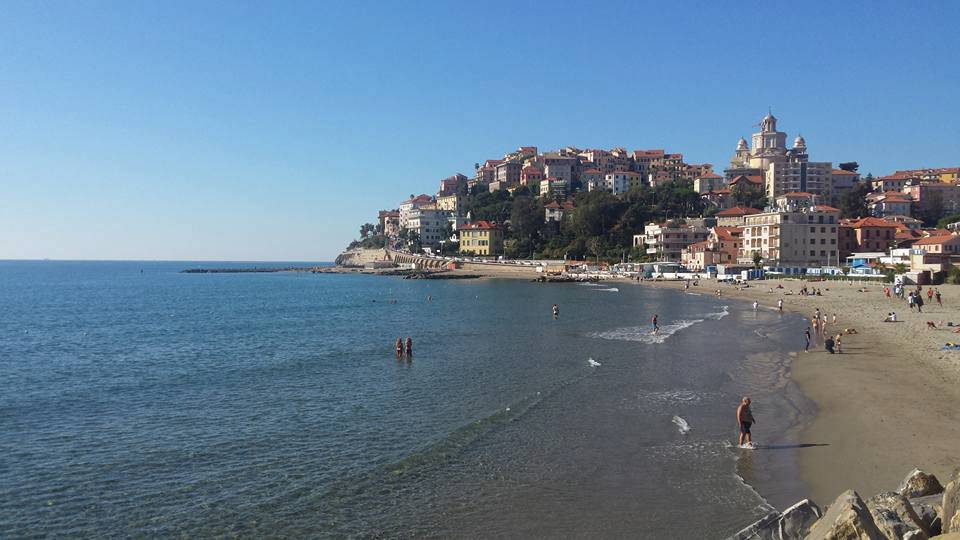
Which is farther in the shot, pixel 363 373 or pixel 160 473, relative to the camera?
pixel 363 373

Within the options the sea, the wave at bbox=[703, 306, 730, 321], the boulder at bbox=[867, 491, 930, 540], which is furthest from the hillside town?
the boulder at bbox=[867, 491, 930, 540]

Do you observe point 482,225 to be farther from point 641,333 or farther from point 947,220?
point 641,333

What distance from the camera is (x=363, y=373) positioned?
27.2 m

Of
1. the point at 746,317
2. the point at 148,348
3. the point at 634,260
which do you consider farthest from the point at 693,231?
the point at 148,348

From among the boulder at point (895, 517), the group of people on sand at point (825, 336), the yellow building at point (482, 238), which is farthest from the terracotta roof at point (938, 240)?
the yellow building at point (482, 238)

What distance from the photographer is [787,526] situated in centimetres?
938

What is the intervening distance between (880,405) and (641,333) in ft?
64.9

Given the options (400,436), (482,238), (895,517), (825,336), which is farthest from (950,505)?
(482,238)

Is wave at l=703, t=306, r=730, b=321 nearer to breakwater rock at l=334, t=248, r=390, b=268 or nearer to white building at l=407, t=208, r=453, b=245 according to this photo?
Result: white building at l=407, t=208, r=453, b=245

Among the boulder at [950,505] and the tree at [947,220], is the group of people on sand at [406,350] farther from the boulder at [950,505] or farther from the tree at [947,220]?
the tree at [947,220]

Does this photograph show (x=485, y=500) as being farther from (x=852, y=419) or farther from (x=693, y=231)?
(x=693, y=231)

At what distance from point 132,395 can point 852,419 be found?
79.0 feet

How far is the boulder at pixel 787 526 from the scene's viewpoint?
367 inches

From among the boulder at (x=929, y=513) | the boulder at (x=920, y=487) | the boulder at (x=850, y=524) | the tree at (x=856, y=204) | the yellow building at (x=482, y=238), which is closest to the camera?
the boulder at (x=850, y=524)
